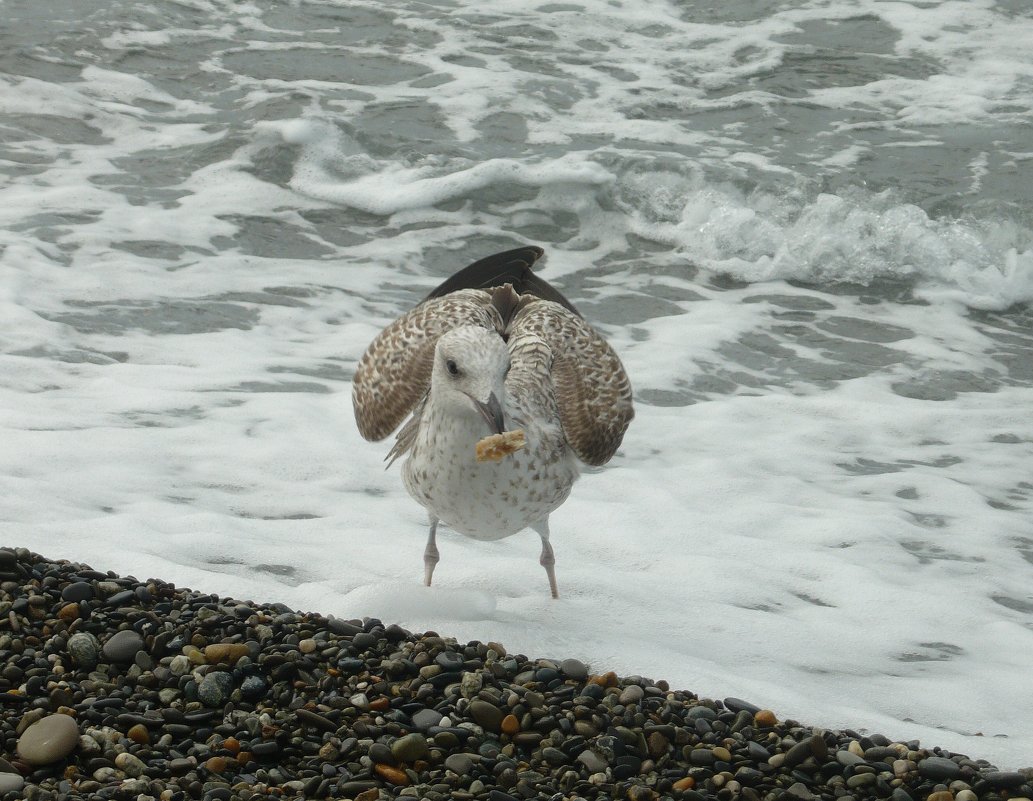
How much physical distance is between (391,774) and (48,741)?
96 cm

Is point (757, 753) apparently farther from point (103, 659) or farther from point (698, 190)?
point (698, 190)

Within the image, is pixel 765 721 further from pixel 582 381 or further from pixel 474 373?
pixel 582 381

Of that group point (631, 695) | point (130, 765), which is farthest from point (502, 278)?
point (130, 765)

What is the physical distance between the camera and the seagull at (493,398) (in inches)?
194

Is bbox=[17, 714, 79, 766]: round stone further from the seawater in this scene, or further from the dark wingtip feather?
the dark wingtip feather

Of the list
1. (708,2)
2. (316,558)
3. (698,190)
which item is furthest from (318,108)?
(316,558)

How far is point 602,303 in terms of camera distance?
1018 cm

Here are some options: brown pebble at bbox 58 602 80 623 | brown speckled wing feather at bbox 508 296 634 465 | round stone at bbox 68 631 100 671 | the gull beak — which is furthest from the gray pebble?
brown pebble at bbox 58 602 80 623

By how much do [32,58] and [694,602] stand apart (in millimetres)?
10831

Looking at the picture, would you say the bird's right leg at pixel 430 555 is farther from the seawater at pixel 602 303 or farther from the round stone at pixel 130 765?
the round stone at pixel 130 765

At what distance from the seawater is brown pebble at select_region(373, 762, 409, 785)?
1294 millimetres

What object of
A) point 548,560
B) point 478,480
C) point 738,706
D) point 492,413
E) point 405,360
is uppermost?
point 492,413

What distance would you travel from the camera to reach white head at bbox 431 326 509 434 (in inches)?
184

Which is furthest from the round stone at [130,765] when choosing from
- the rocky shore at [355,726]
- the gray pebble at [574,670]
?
the gray pebble at [574,670]
